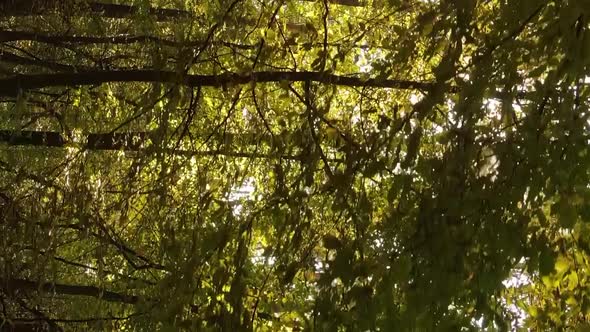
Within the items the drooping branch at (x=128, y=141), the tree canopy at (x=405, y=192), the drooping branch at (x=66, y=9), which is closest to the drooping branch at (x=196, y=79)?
the tree canopy at (x=405, y=192)

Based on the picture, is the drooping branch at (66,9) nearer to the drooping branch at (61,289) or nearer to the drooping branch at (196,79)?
the drooping branch at (196,79)

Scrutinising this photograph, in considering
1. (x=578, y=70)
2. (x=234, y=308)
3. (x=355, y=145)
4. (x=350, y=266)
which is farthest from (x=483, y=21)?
(x=234, y=308)

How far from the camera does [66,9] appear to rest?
372 centimetres

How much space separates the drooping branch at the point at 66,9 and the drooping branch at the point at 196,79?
800mm

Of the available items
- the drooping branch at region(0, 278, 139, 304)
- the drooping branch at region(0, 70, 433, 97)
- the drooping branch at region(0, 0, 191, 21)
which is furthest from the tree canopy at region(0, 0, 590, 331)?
the drooping branch at region(0, 0, 191, 21)

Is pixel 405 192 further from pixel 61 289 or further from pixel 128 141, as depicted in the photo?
pixel 61 289

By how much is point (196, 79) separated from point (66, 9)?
51.7 inches

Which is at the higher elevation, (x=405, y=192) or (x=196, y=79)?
(x=196, y=79)

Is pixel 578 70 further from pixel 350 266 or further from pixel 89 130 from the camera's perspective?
pixel 89 130

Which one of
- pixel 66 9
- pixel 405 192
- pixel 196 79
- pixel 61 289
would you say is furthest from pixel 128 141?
pixel 405 192

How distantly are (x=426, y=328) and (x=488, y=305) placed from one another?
0.43ft

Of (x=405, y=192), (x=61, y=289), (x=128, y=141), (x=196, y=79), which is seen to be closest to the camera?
(x=405, y=192)

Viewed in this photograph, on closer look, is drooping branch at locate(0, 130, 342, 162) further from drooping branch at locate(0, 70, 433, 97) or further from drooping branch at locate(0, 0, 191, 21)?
drooping branch at locate(0, 0, 191, 21)

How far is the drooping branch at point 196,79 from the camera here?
2508 millimetres
